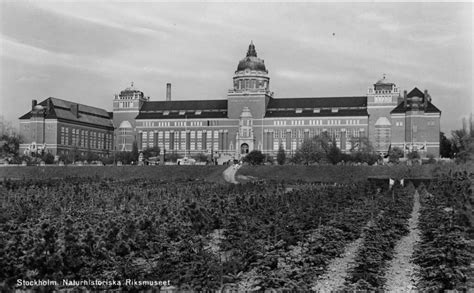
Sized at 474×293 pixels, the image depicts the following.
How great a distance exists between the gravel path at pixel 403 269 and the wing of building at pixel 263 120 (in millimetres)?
76988

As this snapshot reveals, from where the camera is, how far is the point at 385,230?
17094 mm

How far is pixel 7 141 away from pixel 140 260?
82.0 metres

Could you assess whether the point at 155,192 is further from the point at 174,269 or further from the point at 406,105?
the point at 406,105

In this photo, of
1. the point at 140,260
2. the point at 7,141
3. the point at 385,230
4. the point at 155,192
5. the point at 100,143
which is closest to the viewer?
the point at 140,260

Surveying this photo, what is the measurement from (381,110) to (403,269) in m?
88.6

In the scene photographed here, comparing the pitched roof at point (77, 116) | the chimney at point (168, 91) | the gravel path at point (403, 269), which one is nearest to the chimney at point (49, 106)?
the pitched roof at point (77, 116)

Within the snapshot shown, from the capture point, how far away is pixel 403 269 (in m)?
14.1

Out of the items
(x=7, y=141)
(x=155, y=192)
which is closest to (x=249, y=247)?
(x=155, y=192)

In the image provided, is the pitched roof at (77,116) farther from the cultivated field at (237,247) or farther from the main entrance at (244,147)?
the cultivated field at (237,247)

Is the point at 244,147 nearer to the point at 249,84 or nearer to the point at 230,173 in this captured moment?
the point at 249,84

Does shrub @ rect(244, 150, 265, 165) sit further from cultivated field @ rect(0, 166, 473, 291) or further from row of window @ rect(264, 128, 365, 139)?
cultivated field @ rect(0, 166, 473, 291)

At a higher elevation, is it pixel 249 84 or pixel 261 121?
pixel 249 84

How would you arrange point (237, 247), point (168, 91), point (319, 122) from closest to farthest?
point (237, 247)
point (319, 122)
point (168, 91)

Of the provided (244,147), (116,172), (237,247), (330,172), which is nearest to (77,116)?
(244,147)
